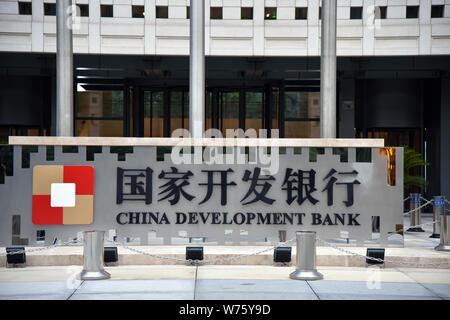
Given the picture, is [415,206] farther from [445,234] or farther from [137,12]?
[137,12]

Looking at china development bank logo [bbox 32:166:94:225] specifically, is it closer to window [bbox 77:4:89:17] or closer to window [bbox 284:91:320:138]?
window [bbox 77:4:89:17]

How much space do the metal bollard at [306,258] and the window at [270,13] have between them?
12.7 meters

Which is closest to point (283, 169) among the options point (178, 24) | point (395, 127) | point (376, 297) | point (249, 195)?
point (249, 195)

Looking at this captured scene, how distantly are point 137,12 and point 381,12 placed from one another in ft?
28.3

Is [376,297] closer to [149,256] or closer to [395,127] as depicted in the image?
[149,256]

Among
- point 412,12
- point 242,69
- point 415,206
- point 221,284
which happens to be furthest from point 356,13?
point 221,284

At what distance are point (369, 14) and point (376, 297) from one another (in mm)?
14390

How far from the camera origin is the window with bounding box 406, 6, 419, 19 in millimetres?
20484

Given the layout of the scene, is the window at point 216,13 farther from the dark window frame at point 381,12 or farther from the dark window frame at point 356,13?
the dark window frame at point 381,12

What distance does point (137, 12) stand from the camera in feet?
67.2

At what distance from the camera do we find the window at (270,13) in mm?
20656

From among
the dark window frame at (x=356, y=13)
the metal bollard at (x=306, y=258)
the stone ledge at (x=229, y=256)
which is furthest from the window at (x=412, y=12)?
the metal bollard at (x=306, y=258)

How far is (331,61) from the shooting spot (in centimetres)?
1312

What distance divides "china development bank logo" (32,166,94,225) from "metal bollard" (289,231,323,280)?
4.36m
